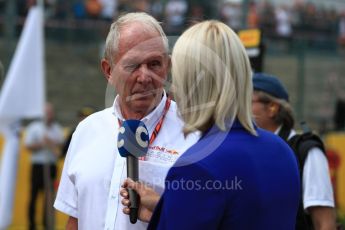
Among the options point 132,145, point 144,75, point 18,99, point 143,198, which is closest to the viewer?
point 143,198

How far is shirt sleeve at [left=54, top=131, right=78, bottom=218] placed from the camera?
Result: 351 cm

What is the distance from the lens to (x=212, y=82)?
2.67m

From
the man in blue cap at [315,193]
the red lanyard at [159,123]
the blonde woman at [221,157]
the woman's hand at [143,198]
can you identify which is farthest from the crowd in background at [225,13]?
the blonde woman at [221,157]

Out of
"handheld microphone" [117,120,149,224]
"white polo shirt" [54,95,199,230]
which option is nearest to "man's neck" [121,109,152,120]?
"white polo shirt" [54,95,199,230]

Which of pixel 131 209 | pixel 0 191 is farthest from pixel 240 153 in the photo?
pixel 0 191

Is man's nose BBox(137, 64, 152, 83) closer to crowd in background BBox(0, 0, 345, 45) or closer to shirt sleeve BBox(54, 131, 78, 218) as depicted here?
shirt sleeve BBox(54, 131, 78, 218)

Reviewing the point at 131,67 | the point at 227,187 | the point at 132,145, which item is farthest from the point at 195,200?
the point at 131,67

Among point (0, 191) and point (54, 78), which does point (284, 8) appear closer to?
point (54, 78)

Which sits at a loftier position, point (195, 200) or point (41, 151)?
point (195, 200)

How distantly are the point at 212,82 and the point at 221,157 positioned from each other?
0.27m

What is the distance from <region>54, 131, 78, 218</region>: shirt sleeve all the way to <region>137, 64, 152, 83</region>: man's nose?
441 millimetres

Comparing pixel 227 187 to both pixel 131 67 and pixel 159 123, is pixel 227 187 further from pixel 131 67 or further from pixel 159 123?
pixel 131 67

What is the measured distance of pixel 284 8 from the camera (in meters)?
21.2

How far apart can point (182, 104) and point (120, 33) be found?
2.88ft
